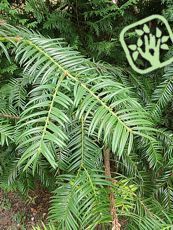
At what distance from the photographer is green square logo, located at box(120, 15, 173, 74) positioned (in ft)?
4.50

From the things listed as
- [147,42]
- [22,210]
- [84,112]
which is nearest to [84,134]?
[84,112]

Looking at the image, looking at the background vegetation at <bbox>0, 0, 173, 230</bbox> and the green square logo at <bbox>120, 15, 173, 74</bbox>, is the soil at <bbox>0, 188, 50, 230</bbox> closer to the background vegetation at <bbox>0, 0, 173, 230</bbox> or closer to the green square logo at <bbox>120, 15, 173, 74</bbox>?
the background vegetation at <bbox>0, 0, 173, 230</bbox>

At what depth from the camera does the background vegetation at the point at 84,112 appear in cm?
98

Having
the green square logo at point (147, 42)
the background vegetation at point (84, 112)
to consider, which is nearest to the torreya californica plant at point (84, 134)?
the background vegetation at point (84, 112)

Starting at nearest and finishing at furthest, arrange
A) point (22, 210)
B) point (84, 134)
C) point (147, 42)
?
1. point (84, 134)
2. point (147, 42)
3. point (22, 210)

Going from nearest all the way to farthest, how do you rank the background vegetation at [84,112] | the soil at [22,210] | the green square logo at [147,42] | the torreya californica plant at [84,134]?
the torreya californica plant at [84,134], the background vegetation at [84,112], the green square logo at [147,42], the soil at [22,210]

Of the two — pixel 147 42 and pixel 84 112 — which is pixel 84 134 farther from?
pixel 147 42

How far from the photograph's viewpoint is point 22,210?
223 cm

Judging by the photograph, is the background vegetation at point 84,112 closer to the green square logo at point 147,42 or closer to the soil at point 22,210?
the green square logo at point 147,42

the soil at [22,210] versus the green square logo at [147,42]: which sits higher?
the green square logo at [147,42]

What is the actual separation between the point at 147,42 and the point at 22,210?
1462 millimetres

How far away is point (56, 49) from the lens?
0.97 metres

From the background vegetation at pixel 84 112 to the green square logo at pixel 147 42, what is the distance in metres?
0.06

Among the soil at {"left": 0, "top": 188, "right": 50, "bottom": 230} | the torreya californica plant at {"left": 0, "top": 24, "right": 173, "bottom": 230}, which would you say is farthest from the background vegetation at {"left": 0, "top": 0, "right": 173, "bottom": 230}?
the soil at {"left": 0, "top": 188, "right": 50, "bottom": 230}
